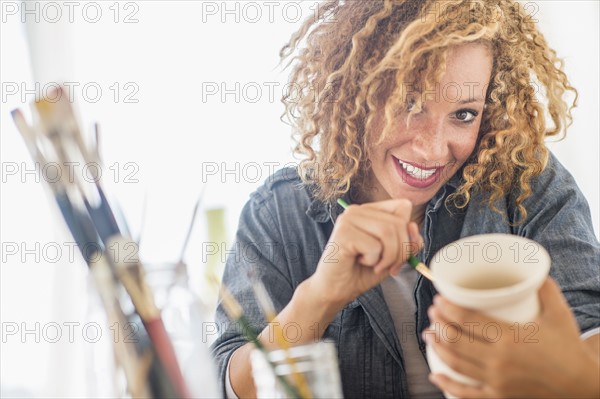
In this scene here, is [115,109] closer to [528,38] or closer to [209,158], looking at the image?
[209,158]

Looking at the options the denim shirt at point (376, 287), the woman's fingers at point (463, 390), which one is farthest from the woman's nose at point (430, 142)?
the woman's fingers at point (463, 390)

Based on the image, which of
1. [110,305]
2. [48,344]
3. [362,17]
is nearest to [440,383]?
[110,305]

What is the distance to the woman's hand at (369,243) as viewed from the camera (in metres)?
0.89

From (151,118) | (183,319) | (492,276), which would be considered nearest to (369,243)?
(492,276)

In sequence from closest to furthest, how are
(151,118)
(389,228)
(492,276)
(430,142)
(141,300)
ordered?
(141,300) → (492,276) → (389,228) → (430,142) → (151,118)

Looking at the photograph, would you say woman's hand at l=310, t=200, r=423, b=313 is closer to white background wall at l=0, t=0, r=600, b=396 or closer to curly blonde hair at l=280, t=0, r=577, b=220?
curly blonde hair at l=280, t=0, r=577, b=220

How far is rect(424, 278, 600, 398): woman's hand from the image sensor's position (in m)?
0.67

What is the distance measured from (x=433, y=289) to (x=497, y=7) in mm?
496

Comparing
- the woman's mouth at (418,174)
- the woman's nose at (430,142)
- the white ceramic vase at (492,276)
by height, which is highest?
the woman's nose at (430,142)

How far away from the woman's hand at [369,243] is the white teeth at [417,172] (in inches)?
10.8

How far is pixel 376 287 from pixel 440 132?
0.94ft

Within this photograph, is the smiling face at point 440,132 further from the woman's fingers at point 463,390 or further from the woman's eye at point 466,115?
the woman's fingers at point 463,390

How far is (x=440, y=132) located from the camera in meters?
1.17

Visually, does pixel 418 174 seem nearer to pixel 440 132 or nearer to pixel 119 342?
pixel 440 132
